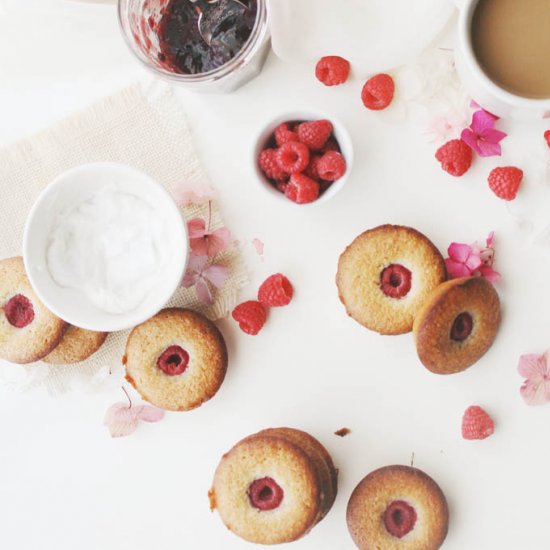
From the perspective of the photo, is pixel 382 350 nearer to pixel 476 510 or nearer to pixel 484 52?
pixel 476 510

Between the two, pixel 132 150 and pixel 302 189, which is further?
pixel 132 150

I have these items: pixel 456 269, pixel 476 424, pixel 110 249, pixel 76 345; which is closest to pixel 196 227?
pixel 110 249

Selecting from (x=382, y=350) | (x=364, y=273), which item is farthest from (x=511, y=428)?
(x=364, y=273)

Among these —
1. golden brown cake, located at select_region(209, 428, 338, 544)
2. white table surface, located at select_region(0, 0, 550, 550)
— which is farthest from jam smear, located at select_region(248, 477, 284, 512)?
white table surface, located at select_region(0, 0, 550, 550)

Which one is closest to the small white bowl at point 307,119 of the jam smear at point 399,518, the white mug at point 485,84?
the white mug at point 485,84

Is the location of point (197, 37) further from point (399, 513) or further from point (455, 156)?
point (399, 513)
